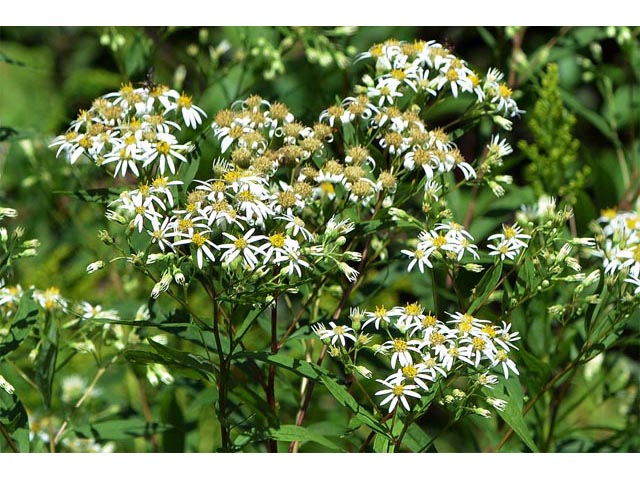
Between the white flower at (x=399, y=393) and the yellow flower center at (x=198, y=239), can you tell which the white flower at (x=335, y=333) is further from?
the yellow flower center at (x=198, y=239)

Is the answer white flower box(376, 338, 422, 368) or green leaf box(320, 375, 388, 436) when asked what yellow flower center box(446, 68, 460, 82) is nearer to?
white flower box(376, 338, 422, 368)

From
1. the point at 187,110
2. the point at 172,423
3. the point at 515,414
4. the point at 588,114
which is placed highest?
the point at 588,114

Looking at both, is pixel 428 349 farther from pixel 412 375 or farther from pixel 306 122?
pixel 306 122

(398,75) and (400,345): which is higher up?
(398,75)

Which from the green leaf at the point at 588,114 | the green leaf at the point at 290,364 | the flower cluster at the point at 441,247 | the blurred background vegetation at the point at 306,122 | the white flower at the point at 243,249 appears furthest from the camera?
the green leaf at the point at 588,114

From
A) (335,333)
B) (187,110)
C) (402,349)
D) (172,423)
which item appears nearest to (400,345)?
(402,349)

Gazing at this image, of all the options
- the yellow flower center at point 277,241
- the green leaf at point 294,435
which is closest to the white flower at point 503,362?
the green leaf at point 294,435

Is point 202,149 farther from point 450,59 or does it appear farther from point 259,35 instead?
point 259,35

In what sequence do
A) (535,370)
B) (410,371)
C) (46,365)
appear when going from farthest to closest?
Result: (46,365) < (535,370) < (410,371)
